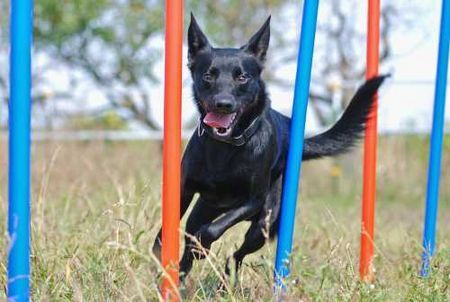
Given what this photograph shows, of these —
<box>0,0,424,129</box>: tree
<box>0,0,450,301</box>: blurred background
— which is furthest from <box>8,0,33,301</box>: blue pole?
<box>0,0,424,129</box>: tree

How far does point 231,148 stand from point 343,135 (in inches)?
36.0

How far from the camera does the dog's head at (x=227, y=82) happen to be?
11.2 feet

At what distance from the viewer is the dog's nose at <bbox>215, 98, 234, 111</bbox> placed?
3.35 meters

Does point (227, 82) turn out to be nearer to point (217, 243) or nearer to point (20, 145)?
point (20, 145)

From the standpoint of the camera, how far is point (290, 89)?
36.4 feet

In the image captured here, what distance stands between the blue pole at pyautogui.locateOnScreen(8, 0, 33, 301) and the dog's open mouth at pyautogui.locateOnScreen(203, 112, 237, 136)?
1.02 metres

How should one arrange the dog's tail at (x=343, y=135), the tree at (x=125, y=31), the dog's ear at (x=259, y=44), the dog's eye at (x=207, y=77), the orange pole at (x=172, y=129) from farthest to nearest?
the tree at (x=125, y=31) < the dog's tail at (x=343, y=135) < the dog's ear at (x=259, y=44) < the dog's eye at (x=207, y=77) < the orange pole at (x=172, y=129)

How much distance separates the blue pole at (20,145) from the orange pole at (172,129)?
19.7 inches

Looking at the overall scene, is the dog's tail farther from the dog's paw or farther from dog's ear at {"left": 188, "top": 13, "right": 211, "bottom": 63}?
the dog's paw

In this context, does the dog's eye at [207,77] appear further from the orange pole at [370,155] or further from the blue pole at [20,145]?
the blue pole at [20,145]

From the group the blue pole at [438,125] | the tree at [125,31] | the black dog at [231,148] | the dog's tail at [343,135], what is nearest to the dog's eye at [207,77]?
the black dog at [231,148]

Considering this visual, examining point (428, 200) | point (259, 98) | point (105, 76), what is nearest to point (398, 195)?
point (428, 200)

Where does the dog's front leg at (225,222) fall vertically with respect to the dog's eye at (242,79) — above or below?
below

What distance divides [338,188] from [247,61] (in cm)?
628
